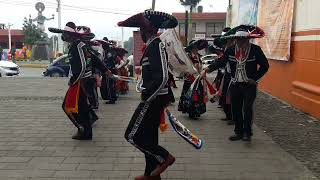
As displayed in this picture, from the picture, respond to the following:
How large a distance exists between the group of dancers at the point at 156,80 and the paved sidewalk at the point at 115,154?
0.37m

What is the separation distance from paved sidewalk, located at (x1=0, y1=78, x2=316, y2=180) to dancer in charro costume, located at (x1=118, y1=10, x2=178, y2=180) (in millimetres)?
602

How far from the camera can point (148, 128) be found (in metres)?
5.38

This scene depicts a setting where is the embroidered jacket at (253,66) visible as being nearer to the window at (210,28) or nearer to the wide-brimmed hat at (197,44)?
the wide-brimmed hat at (197,44)

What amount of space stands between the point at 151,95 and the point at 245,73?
106 inches

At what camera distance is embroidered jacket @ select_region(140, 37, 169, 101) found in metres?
5.18

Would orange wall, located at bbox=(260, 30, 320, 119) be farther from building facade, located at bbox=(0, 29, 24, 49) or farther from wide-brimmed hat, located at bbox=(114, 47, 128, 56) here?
building facade, located at bbox=(0, 29, 24, 49)

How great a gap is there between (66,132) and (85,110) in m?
0.88

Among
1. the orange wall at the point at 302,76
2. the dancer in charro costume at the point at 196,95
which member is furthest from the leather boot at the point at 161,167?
the orange wall at the point at 302,76

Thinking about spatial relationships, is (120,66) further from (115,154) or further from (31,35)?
(31,35)

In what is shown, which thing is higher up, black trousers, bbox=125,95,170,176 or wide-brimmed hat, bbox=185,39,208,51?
wide-brimmed hat, bbox=185,39,208,51

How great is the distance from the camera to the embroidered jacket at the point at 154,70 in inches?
204

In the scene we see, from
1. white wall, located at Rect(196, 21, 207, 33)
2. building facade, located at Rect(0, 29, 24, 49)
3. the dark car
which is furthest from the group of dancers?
building facade, located at Rect(0, 29, 24, 49)

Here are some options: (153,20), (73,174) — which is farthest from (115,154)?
(153,20)

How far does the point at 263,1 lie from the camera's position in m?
15.1
